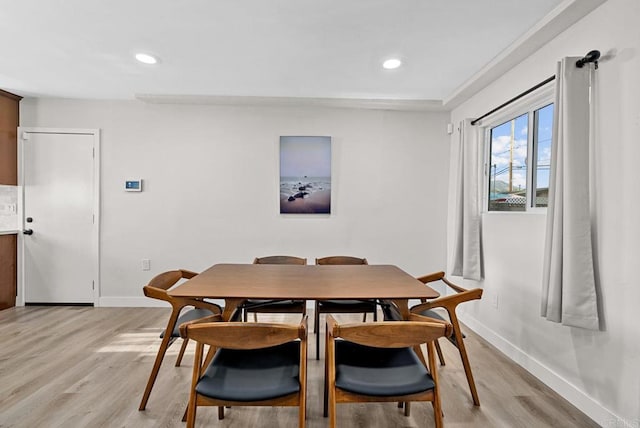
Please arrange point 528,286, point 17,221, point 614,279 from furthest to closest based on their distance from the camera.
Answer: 1. point 17,221
2. point 528,286
3. point 614,279

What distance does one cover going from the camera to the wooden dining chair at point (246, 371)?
1.26m

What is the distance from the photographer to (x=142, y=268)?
3.83 meters

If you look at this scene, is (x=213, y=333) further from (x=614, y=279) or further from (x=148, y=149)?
(x=148, y=149)

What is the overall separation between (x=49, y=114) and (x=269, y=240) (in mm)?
2866

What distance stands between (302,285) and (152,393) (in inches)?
46.7

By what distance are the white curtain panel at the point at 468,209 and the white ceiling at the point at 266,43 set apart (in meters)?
0.54

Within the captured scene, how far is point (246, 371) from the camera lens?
1.48m

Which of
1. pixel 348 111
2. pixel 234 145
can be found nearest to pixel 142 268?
pixel 234 145

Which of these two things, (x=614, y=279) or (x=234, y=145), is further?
(x=234, y=145)

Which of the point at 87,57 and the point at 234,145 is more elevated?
the point at 87,57

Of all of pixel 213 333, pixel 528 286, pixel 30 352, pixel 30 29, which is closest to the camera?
pixel 213 333

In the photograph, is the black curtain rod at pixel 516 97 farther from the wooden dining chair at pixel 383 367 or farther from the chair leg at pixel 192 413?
the chair leg at pixel 192 413

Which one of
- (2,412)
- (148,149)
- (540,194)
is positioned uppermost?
(148,149)

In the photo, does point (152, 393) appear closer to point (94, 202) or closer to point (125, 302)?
point (125, 302)
